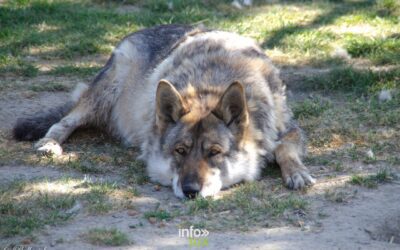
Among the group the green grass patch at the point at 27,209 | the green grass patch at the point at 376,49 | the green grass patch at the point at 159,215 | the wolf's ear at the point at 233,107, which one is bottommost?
the green grass patch at the point at 159,215

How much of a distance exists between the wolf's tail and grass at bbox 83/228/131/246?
253cm

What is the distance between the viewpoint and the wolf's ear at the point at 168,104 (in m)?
5.82

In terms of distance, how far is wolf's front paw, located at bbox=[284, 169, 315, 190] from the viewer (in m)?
5.70

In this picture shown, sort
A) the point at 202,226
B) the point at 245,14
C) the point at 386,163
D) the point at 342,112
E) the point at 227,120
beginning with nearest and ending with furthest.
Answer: the point at 202,226, the point at 227,120, the point at 386,163, the point at 342,112, the point at 245,14

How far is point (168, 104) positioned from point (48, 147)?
140 centimetres

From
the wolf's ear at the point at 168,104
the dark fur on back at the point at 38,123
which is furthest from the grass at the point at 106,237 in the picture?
the dark fur on back at the point at 38,123

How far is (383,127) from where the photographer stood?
7.05 metres

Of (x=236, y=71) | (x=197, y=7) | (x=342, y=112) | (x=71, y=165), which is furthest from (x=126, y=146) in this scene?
(x=197, y=7)

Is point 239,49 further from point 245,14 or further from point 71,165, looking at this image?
point 245,14

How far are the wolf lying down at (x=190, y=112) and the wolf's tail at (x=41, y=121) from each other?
0.01 metres

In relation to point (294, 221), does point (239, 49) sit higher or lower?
higher

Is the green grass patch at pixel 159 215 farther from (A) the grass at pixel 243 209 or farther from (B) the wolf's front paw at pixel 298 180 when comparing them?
(B) the wolf's front paw at pixel 298 180

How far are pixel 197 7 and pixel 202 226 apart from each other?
642 centimetres

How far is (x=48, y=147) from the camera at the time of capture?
21.8 ft
